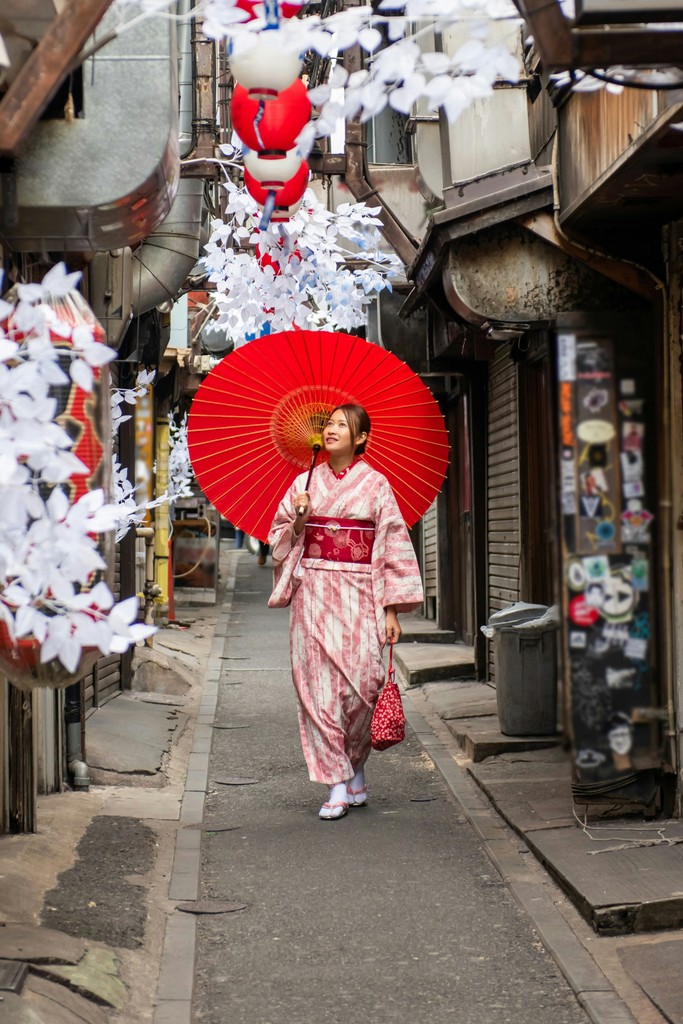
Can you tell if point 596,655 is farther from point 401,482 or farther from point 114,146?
point 401,482

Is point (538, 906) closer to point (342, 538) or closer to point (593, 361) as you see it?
point (342, 538)

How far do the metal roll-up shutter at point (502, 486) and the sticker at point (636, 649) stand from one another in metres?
9.51

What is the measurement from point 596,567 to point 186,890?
15.8 ft

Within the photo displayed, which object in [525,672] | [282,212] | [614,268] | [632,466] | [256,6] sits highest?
[256,6]

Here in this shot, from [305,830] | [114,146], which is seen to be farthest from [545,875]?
[114,146]

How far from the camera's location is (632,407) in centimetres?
273

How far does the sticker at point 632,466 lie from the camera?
275 cm

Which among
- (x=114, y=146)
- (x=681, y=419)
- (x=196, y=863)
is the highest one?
(x=114, y=146)

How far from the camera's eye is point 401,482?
8.77 meters

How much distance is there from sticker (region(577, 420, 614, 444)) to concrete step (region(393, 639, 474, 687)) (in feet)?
39.2

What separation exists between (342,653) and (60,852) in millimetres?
2129

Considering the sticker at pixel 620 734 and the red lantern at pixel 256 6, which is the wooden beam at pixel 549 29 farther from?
the red lantern at pixel 256 6

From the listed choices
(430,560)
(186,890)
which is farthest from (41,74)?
(430,560)

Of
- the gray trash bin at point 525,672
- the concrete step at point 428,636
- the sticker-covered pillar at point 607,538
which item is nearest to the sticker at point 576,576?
the sticker-covered pillar at point 607,538
